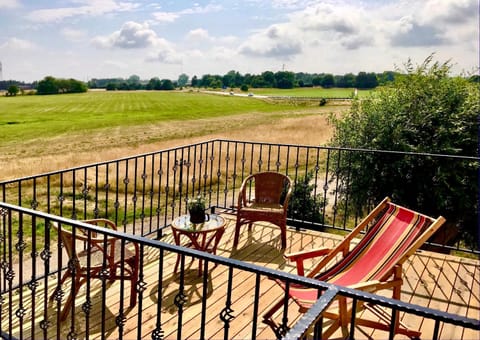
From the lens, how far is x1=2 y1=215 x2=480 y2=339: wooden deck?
128 inches

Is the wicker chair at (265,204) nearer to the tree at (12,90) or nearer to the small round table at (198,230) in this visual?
the small round table at (198,230)

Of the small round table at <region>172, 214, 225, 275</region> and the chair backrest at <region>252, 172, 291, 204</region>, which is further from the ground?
the chair backrest at <region>252, 172, 291, 204</region>

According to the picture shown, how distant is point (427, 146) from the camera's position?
8102mm

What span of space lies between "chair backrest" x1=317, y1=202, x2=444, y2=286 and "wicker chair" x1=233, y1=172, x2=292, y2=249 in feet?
5.08

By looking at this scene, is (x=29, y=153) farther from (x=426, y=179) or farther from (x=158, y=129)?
(x=426, y=179)

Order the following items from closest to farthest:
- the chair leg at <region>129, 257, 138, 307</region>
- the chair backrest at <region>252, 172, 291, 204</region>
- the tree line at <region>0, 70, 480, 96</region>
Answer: the chair leg at <region>129, 257, 138, 307</region>, the chair backrest at <region>252, 172, 291, 204</region>, the tree line at <region>0, 70, 480, 96</region>

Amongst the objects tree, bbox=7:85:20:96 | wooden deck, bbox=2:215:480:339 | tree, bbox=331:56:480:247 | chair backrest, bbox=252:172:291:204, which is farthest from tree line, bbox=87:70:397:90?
wooden deck, bbox=2:215:480:339

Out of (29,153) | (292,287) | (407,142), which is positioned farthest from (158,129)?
(292,287)

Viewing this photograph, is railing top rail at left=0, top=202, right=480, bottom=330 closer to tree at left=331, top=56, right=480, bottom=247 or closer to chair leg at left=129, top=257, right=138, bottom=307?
chair leg at left=129, top=257, right=138, bottom=307

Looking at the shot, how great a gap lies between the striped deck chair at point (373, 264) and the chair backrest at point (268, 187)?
2006 mm

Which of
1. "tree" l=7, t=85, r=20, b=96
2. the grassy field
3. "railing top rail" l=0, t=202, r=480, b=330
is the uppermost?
"tree" l=7, t=85, r=20, b=96

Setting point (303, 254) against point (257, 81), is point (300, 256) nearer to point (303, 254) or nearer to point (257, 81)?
point (303, 254)

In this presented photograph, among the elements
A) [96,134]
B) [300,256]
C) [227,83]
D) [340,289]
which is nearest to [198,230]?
[300,256]

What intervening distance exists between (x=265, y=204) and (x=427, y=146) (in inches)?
174
